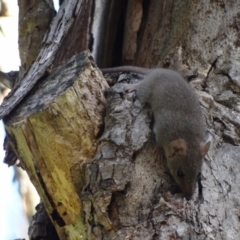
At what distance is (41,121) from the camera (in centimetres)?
280

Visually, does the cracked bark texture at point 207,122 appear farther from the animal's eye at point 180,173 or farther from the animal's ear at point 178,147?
the animal's ear at point 178,147

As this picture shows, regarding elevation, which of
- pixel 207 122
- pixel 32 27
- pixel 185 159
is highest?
pixel 32 27

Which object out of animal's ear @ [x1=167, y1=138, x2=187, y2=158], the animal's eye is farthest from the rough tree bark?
animal's ear @ [x1=167, y1=138, x2=187, y2=158]

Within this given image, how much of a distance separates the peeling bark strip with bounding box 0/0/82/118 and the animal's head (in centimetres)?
91

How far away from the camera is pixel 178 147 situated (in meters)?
3.43

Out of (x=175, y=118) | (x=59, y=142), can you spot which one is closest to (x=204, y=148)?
(x=175, y=118)

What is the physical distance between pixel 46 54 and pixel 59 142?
2.76ft

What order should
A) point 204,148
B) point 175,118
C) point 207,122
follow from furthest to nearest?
1. point 175,118
2. point 207,122
3. point 204,148

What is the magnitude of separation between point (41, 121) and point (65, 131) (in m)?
0.14

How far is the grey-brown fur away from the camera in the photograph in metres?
3.25

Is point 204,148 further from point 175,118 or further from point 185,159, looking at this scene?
point 175,118

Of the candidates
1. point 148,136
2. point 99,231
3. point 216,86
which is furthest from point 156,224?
point 216,86

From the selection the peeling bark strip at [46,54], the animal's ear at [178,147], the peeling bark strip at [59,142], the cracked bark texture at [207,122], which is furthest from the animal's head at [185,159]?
the peeling bark strip at [46,54]

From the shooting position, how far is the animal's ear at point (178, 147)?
332cm
